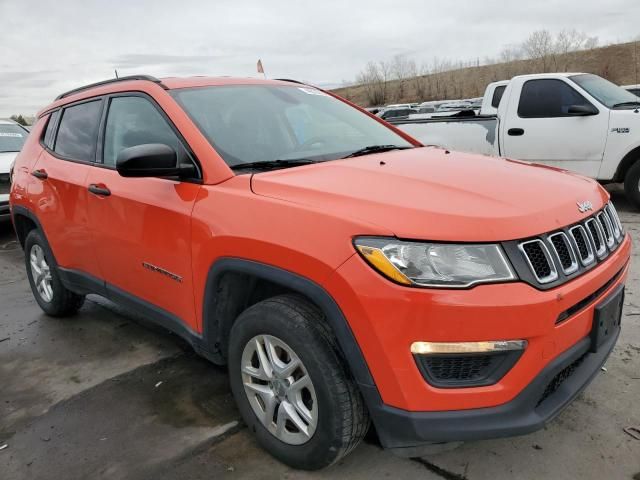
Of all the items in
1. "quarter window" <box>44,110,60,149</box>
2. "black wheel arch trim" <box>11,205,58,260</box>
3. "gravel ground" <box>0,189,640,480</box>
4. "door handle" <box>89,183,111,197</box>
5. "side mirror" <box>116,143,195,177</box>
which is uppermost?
"quarter window" <box>44,110,60,149</box>

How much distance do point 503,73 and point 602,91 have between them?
223ft

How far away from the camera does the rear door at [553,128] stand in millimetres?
6941

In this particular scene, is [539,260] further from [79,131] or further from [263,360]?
[79,131]

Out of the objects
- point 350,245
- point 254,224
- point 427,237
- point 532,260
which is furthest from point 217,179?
point 532,260

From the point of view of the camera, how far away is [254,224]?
226 centimetres

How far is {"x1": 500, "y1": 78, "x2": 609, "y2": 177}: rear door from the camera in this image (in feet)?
22.8

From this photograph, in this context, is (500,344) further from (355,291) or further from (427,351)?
(355,291)

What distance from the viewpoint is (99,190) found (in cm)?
324

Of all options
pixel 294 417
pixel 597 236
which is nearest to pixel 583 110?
pixel 597 236

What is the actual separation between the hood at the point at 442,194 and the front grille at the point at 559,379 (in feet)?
1.84

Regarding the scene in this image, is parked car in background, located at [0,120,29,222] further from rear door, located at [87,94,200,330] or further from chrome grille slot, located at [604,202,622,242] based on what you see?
chrome grille slot, located at [604,202,622,242]

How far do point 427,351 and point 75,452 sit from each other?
1899 mm

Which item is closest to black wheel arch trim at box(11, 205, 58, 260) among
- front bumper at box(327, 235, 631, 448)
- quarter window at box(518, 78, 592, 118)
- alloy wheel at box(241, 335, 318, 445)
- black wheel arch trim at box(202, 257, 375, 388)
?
black wheel arch trim at box(202, 257, 375, 388)

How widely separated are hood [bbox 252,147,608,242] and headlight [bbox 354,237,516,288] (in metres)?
0.04
